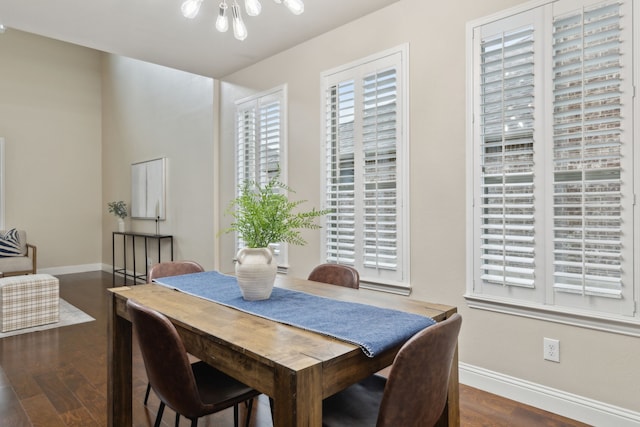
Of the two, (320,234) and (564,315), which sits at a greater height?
(320,234)

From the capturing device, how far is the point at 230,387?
65.1 inches

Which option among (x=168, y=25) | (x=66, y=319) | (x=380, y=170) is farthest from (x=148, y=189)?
(x=380, y=170)

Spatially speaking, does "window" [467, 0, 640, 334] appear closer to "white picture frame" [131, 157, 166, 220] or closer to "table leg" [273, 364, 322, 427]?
"table leg" [273, 364, 322, 427]

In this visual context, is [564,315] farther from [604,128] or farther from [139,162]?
[139,162]

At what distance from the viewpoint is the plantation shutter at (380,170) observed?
2953 millimetres

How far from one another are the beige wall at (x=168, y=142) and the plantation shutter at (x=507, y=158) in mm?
3191

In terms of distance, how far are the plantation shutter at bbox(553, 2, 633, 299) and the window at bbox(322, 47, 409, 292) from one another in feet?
3.24

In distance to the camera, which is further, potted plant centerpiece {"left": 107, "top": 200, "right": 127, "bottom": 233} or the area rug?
potted plant centerpiece {"left": 107, "top": 200, "right": 127, "bottom": 233}

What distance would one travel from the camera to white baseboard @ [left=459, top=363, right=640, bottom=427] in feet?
6.72

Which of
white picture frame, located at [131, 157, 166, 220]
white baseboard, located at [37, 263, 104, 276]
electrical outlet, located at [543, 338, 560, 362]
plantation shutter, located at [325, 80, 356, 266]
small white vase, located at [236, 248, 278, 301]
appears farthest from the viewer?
white baseboard, located at [37, 263, 104, 276]

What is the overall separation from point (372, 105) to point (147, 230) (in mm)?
4538

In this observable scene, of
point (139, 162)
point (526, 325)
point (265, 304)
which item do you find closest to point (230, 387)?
point (265, 304)

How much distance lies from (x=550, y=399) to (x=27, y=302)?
→ 14.8 ft

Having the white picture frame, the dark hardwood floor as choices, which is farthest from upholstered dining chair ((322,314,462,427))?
the white picture frame
